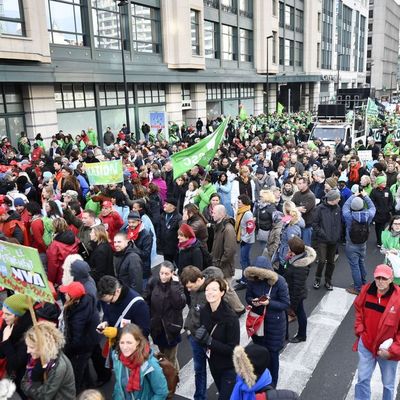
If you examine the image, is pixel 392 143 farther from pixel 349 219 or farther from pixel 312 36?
pixel 312 36

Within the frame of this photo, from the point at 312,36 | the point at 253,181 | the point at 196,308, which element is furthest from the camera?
the point at 312,36

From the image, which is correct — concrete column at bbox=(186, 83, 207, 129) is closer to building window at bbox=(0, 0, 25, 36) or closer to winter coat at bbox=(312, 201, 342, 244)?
building window at bbox=(0, 0, 25, 36)

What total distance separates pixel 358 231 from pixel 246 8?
124 ft

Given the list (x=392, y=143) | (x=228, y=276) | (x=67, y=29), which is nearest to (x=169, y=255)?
(x=228, y=276)

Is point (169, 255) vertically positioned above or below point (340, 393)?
above

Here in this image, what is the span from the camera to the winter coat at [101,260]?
5863 mm

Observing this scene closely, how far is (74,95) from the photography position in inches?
921

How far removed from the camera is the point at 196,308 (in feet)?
14.7

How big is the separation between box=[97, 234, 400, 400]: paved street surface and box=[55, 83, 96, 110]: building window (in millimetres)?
18827

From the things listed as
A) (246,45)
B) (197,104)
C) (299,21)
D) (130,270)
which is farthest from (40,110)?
(299,21)

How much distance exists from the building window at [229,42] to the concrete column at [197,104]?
17.2 ft

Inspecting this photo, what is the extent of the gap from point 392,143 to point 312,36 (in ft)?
138

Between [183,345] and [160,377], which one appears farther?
[183,345]

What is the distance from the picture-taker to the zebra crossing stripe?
203 inches
